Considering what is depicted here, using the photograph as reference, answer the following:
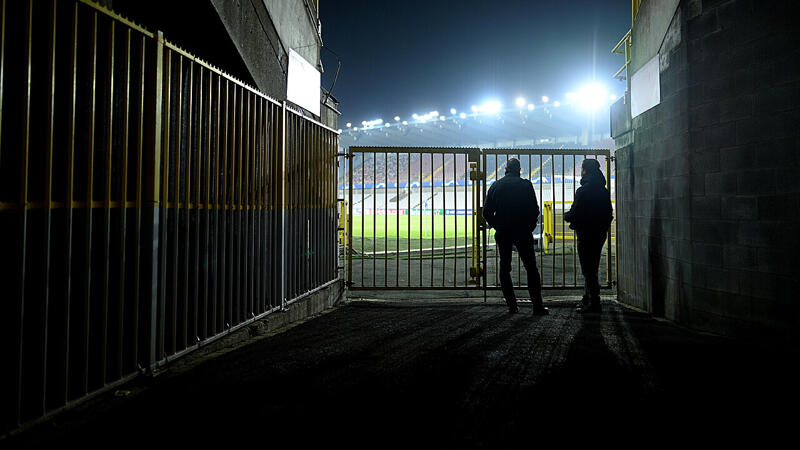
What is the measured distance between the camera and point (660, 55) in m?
5.10

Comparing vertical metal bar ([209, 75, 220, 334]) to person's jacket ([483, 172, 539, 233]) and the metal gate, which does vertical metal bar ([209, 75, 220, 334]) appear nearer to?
the metal gate

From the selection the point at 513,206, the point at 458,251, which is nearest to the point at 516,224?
the point at 513,206

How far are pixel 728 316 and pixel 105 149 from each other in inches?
197

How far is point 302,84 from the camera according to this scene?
6090 mm

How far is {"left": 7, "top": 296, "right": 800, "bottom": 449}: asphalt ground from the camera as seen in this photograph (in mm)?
2203

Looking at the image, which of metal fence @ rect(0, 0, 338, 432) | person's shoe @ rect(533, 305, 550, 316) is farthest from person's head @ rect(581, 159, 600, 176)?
metal fence @ rect(0, 0, 338, 432)

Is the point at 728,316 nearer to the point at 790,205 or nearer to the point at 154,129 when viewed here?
the point at 790,205

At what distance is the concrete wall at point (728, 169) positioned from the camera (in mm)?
3693

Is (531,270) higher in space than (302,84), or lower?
lower

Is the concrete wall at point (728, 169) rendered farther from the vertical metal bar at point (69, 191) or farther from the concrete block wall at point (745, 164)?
the vertical metal bar at point (69, 191)

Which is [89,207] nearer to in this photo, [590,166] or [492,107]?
[590,166]

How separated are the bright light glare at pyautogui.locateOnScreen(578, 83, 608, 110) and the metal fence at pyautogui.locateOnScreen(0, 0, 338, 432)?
56.4m

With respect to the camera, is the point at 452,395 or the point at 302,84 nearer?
the point at 452,395

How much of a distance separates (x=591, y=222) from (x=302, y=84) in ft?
13.3
